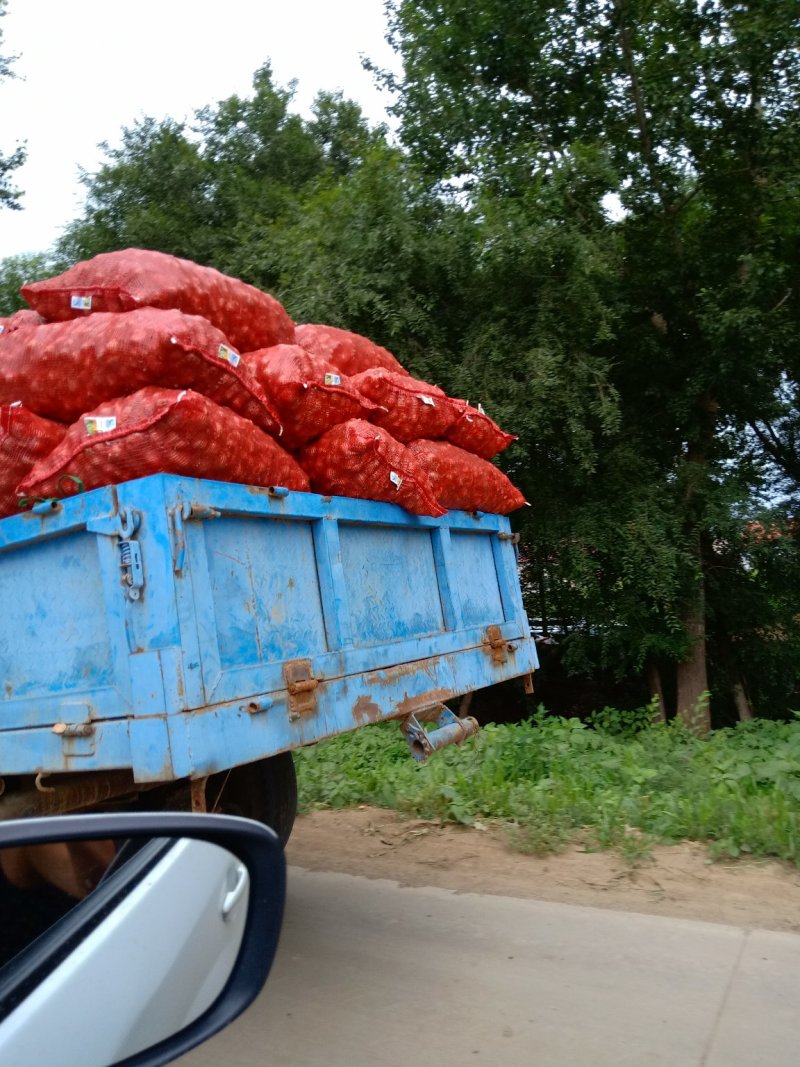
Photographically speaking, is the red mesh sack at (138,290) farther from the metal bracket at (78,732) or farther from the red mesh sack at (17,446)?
the metal bracket at (78,732)

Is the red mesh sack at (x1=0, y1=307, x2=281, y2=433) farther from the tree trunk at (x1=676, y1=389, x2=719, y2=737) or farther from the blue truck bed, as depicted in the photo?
the tree trunk at (x1=676, y1=389, x2=719, y2=737)

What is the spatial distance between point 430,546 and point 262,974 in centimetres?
270

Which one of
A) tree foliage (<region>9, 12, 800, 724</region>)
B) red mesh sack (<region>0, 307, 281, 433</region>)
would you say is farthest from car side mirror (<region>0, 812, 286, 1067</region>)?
tree foliage (<region>9, 12, 800, 724</region>)

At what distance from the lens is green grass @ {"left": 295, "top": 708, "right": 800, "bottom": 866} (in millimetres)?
4641

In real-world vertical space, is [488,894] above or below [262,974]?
below

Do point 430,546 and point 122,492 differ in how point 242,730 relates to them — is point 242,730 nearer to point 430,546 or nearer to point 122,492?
point 122,492

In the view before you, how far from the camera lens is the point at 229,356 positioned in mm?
3178

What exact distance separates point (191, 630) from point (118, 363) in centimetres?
94

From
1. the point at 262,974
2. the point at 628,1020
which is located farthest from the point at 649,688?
the point at 262,974

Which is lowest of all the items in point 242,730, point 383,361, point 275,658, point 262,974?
point 262,974

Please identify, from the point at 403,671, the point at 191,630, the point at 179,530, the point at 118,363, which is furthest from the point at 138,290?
the point at 403,671

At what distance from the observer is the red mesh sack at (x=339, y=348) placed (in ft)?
14.2

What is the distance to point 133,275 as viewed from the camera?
339cm

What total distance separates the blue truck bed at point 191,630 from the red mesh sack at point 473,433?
851mm
